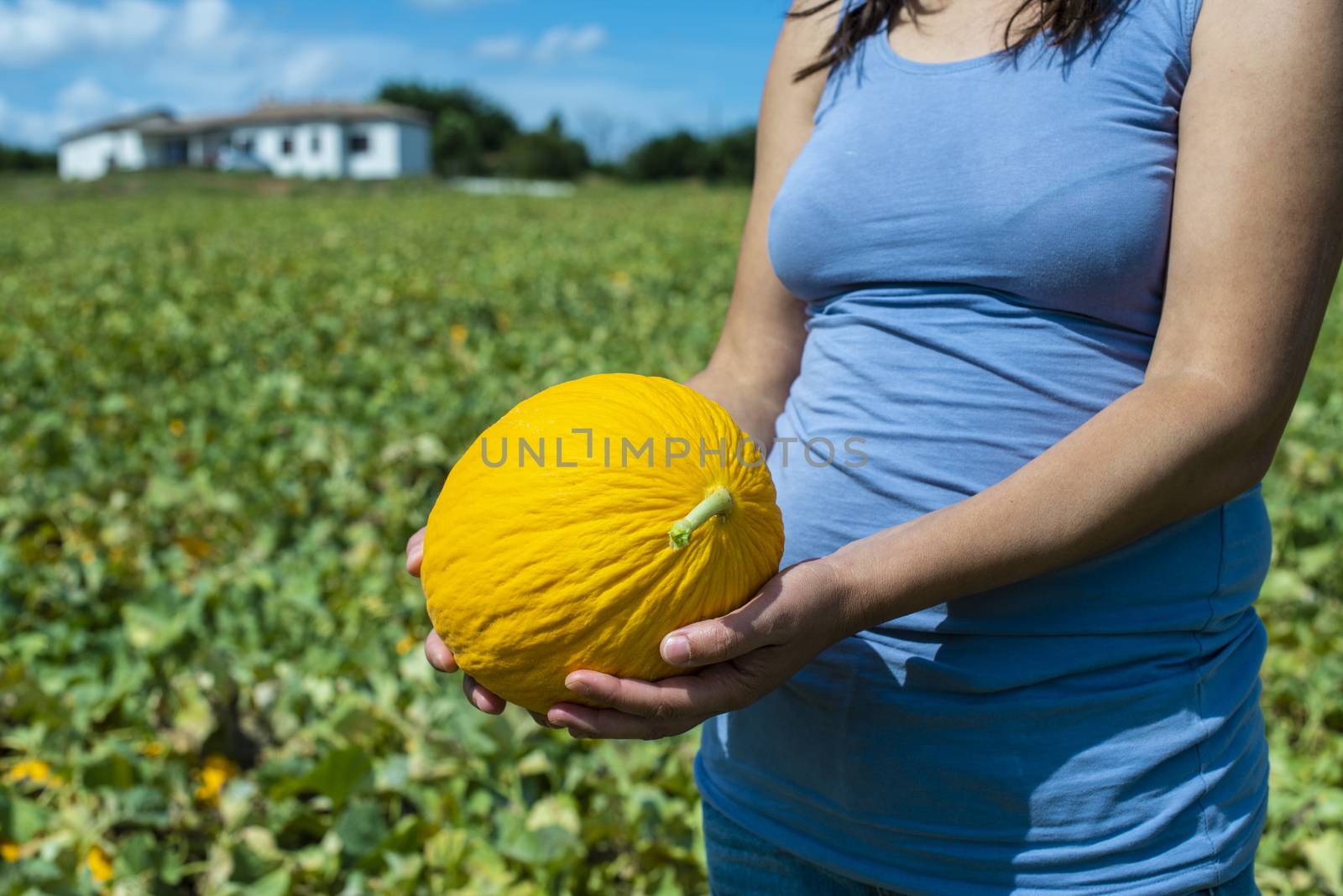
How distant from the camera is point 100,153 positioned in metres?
71.1

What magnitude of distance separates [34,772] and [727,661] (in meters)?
2.18

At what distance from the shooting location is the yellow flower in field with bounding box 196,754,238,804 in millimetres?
2541

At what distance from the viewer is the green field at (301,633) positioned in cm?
231

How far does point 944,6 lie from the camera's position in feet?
4.07

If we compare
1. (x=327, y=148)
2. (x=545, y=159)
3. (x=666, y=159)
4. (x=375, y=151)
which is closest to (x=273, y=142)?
(x=327, y=148)

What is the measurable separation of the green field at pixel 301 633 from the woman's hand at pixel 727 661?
122 cm

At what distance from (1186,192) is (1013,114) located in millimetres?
195

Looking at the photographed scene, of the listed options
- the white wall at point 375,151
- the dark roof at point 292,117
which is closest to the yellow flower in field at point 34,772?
the white wall at point 375,151

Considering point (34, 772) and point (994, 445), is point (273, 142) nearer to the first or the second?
point (34, 772)

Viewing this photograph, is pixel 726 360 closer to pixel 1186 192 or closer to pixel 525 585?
pixel 525 585

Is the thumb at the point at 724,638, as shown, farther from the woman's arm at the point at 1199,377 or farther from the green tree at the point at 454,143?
the green tree at the point at 454,143

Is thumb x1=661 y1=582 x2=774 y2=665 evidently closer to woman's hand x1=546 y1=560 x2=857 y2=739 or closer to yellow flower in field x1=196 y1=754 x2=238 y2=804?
woman's hand x1=546 y1=560 x2=857 y2=739

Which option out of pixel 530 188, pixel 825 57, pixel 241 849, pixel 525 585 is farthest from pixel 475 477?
pixel 530 188

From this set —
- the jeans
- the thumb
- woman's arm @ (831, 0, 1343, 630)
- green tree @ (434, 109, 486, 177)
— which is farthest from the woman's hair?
green tree @ (434, 109, 486, 177)
